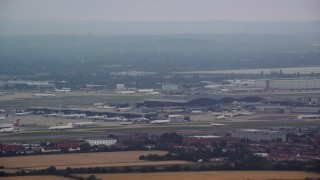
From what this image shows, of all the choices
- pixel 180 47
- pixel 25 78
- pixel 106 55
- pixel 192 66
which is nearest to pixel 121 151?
pixel 25 78

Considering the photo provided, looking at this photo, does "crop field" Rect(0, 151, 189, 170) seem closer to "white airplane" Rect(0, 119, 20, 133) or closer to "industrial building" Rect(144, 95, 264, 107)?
"white airplane" Rect(0, 119, 20, 133)

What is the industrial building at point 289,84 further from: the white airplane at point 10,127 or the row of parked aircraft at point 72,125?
the white airplane at point 10,127

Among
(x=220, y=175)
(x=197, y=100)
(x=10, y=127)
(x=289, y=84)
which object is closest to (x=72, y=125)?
(x=10, y=127)

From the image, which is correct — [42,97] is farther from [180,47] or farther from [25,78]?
[180,47]

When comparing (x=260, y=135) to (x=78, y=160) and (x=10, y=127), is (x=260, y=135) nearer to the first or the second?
(x=78, y=160)

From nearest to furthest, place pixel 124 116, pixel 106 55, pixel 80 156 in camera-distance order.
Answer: pixel 80 156, pixel 124 116, pixel 106 55

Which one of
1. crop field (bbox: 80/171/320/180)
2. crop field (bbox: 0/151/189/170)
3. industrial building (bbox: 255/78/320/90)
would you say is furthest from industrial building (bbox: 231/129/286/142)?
industrial building (bbox: 255/78/320/90)
